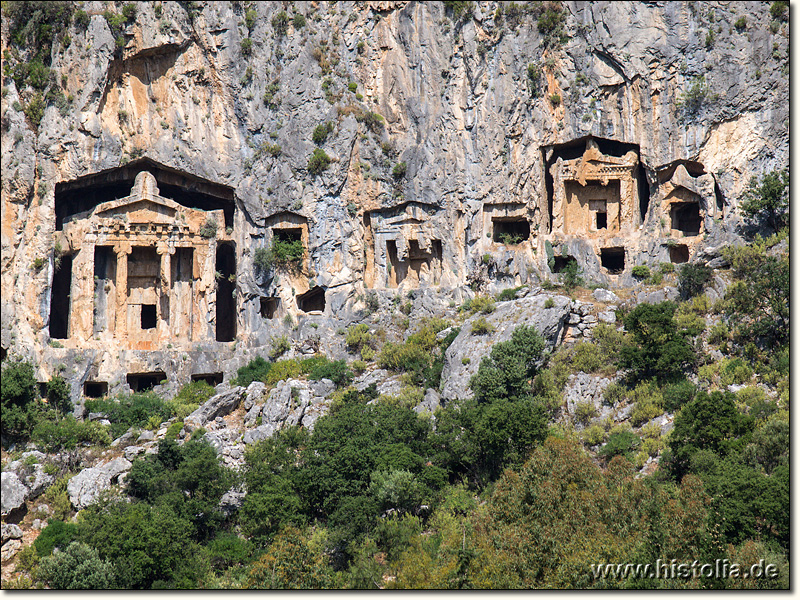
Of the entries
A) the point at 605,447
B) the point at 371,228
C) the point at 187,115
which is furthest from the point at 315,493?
the point at 187,115

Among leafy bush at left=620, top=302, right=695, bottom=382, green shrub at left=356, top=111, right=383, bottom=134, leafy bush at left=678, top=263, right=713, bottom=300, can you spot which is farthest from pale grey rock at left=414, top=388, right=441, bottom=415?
green shrub at left=356, top=111, right=383, bottom=134

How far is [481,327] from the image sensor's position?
49375 millimetres

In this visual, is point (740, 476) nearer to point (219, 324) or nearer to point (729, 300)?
point (729, 300)

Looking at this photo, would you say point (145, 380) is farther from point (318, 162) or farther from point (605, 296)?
point (605, 296)

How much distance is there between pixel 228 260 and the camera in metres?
60.6

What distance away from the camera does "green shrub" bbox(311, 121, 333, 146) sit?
56312 mm

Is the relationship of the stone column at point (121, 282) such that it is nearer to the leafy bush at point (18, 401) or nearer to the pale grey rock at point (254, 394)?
the leafy bush at point (18, 401)

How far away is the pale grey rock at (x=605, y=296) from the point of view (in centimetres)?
5102

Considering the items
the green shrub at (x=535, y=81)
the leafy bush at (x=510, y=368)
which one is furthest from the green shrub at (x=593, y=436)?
the green shrub at (x=535, y=81)

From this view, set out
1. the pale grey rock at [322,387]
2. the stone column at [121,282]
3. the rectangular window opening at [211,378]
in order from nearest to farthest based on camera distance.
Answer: the pale grey rock at [322,387] < the rectangular window opening at [211,378] < the stone column at [121,282]

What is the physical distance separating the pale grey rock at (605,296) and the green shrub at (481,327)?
587cm

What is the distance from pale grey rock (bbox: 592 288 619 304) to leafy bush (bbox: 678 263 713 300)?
3177 millimetres

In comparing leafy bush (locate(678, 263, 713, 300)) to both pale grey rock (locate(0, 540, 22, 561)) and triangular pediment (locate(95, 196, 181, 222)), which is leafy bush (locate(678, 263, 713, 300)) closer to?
triangular pediment (locate(95, 196, 181, 222))

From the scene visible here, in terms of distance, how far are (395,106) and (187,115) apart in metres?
11.3
